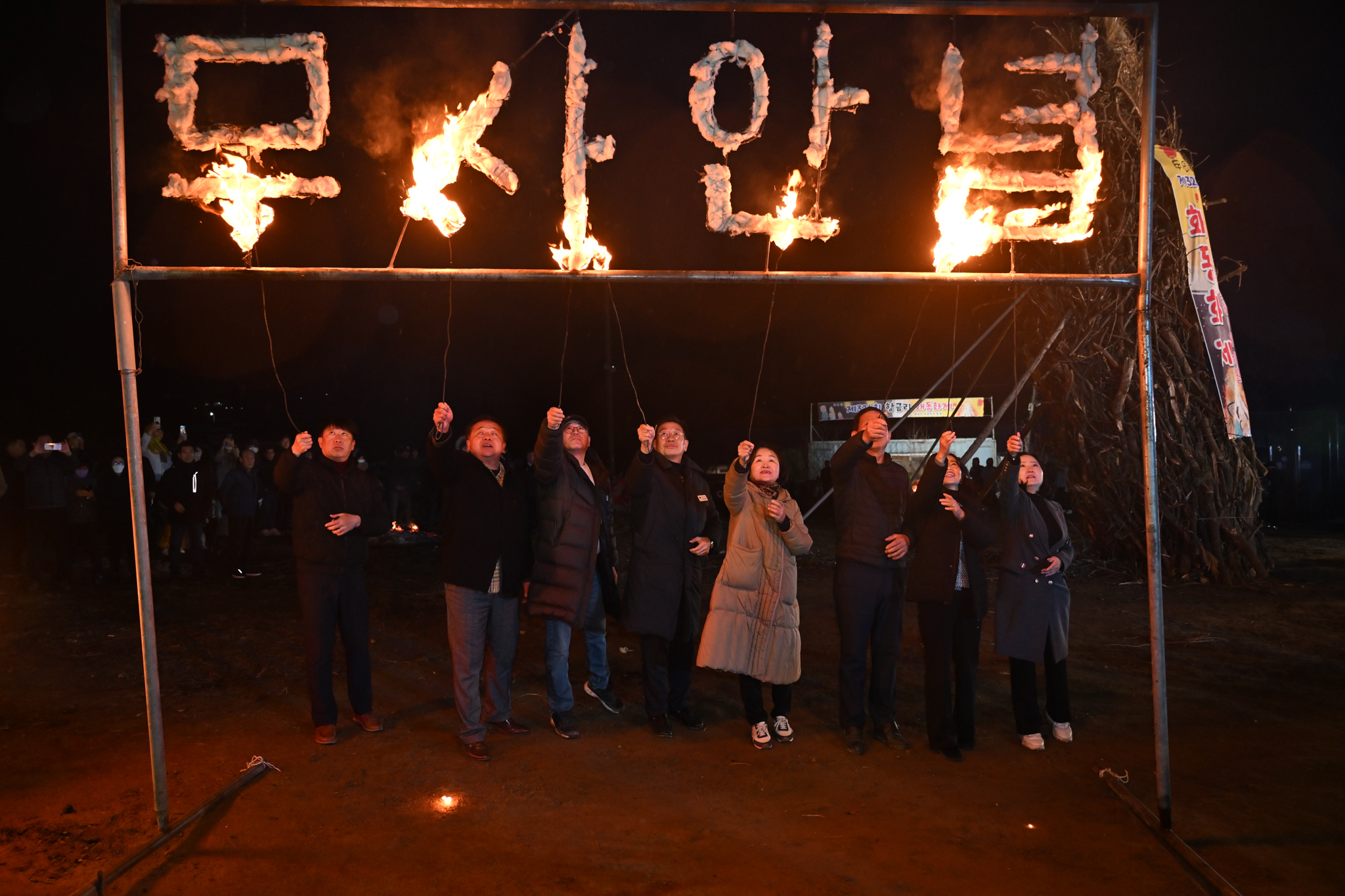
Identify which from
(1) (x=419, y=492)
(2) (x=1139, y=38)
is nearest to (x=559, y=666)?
(2) (x=1139, y=38)

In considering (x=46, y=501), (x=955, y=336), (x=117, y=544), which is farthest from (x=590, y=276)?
(x=117, y=544)

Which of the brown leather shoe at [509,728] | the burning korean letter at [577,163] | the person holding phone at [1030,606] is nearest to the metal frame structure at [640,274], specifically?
the burning korean letter at [577,163]

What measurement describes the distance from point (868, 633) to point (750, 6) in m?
3.57

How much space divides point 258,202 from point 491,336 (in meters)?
32.9

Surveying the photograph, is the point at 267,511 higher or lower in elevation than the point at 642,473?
lower

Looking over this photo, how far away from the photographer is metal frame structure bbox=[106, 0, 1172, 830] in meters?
3.87

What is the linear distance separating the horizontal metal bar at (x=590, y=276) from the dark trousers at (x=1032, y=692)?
2228mm

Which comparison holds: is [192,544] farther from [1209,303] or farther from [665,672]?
[1209,303]

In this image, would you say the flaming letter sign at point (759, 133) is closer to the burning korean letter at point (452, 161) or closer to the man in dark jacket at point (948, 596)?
the burning korean letter at point (452, 161)

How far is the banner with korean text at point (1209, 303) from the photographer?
8.42m

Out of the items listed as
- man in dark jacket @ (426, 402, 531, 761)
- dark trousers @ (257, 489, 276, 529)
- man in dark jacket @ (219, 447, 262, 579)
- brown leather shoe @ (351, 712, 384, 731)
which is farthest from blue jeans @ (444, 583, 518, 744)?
dark trousers @ (257, 489, 276, 529)

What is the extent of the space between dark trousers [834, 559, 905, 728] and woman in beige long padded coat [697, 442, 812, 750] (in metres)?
0.30

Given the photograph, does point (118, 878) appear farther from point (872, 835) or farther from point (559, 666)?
point (872, 835)

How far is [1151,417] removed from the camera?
13.1 ft
